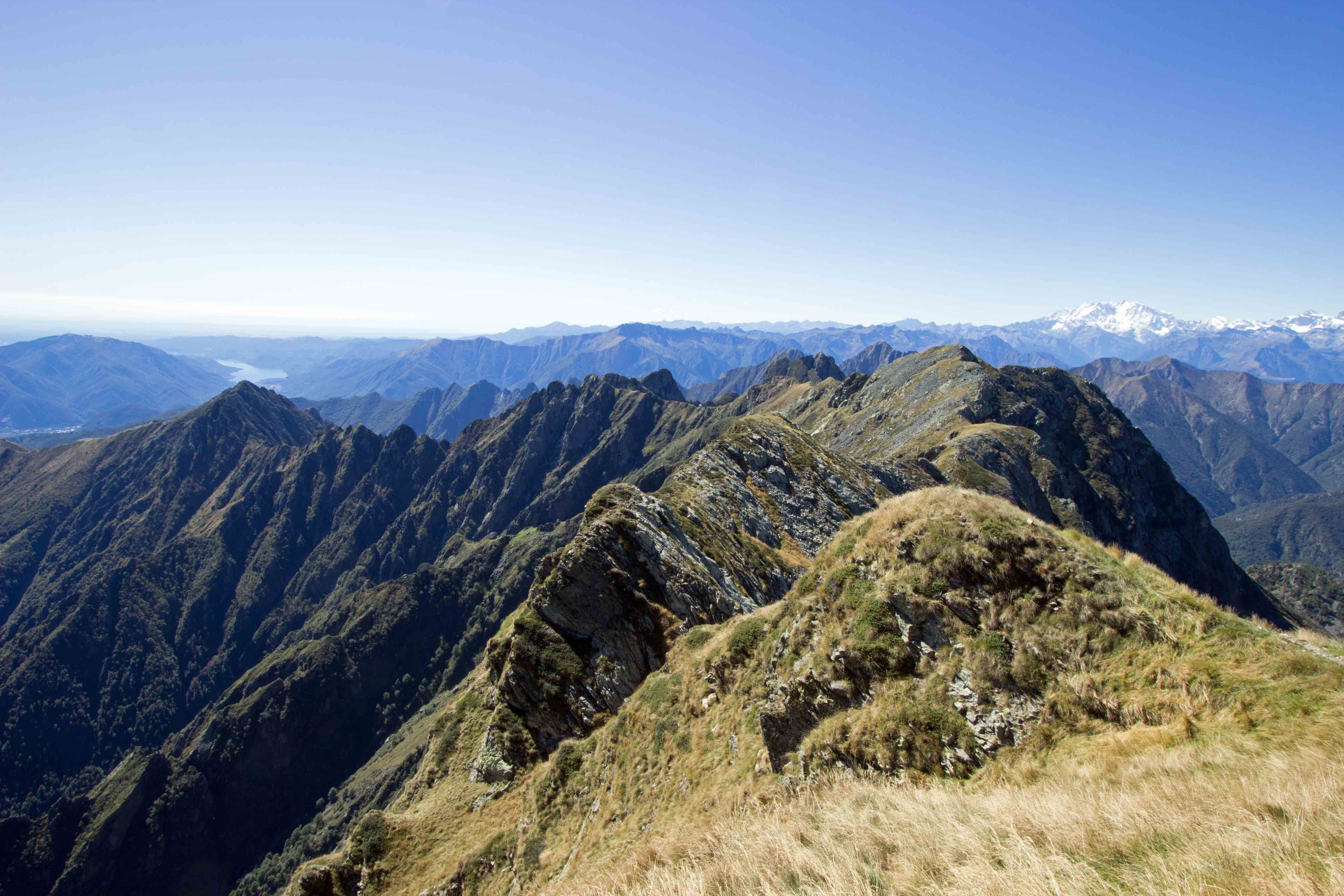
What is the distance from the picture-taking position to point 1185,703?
1077 centimetres

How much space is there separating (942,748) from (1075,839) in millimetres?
5340

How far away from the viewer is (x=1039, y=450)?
105000mm

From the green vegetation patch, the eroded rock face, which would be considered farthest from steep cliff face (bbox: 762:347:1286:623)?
the green vegetation patch

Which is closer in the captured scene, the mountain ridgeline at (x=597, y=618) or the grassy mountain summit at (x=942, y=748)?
the grassy mountain summit at (x=942, y=748)

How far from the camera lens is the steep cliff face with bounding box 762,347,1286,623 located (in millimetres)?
93000

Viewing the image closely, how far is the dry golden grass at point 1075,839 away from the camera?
249 inches

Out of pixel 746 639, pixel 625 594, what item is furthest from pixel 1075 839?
pixel 625 594

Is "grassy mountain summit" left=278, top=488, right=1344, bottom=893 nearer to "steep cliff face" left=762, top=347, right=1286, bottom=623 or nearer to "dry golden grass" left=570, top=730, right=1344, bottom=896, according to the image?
"dry golden grass" left=570, top=730, right=1344, bottom=896

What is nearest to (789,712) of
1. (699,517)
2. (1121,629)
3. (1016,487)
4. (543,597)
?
(1121,629)

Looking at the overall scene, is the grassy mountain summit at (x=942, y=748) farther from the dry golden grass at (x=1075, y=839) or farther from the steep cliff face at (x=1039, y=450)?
the steep cliff face at (x=1039, y=450)

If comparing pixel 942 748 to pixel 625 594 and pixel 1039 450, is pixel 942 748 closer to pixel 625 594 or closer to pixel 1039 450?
pixel 625 594

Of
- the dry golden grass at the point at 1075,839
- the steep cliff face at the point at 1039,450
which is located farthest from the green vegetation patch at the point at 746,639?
the steep cliff face at the point at 1039,450

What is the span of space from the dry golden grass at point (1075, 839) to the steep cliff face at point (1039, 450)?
74.4 metres

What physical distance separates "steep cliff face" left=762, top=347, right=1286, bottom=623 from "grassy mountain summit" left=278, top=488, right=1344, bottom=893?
67.8 meters
